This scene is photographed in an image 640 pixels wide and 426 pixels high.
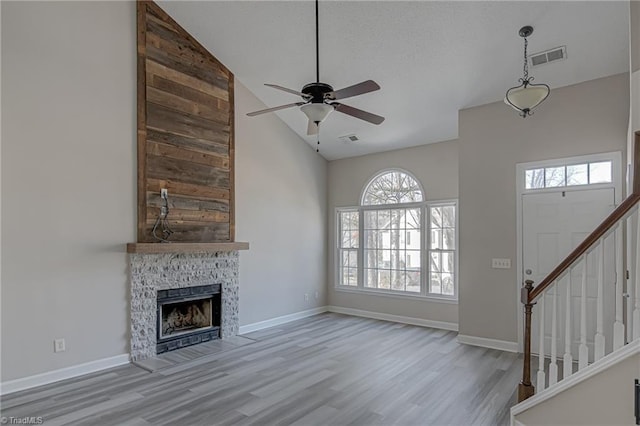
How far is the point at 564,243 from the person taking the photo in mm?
4652

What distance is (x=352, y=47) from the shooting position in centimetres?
469

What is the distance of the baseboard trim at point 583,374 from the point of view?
2.19 meters

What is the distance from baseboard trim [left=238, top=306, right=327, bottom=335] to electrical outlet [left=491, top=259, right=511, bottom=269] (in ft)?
11.3

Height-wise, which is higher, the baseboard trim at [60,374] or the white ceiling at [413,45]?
the white ceiling at [413,45]

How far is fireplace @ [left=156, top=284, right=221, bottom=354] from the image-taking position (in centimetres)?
495

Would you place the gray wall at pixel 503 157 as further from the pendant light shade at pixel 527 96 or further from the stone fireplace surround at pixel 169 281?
the stone fireplace surround at pixel 169 281

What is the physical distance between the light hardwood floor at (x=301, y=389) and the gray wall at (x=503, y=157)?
2.06 ft

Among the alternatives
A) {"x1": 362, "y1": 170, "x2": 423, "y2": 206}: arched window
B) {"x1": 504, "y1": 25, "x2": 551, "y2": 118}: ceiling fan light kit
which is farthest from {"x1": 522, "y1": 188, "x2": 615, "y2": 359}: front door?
{"x1": 362, "y1": 170, "x2": 423, "y2": 206}: arched window

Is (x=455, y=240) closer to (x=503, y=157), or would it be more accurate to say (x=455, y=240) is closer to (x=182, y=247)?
(x=503, y=157)

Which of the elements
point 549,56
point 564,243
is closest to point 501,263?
point 564,243

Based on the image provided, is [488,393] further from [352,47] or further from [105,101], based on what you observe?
[105,101]

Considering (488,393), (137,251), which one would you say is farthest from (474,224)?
(137,251)

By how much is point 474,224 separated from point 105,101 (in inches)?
198

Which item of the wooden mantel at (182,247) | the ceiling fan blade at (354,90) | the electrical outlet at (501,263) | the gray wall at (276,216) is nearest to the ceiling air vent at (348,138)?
the gray wall at (276,216)
